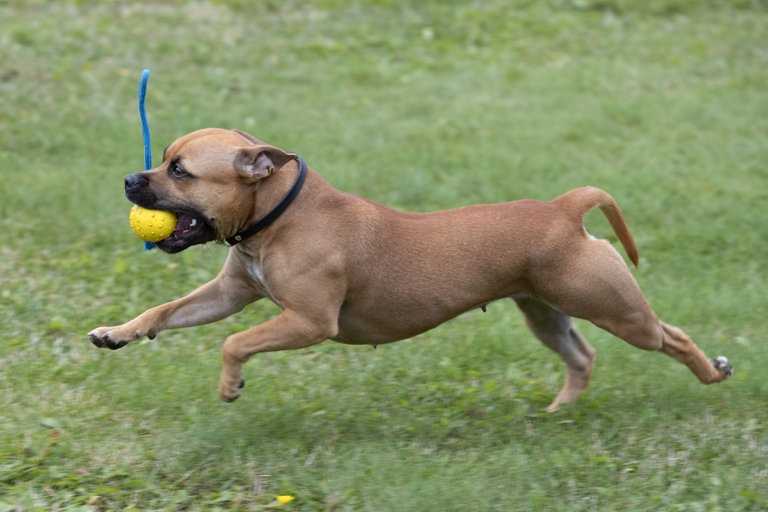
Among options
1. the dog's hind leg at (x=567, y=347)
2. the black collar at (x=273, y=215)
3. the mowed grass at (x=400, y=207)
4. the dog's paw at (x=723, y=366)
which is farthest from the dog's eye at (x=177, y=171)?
the dog's paw at (x=723, y=366)

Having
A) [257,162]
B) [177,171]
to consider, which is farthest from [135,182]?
[257,162]

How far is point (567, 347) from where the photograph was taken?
682cm

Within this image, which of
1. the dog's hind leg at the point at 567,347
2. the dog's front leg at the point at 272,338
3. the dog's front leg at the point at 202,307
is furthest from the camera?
the dog's hind leg at the point at 567,347

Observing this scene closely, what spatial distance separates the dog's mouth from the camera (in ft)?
18.3

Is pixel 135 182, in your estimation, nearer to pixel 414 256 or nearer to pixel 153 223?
pixel 153 223

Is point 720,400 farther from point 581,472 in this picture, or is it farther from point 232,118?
point 232,118

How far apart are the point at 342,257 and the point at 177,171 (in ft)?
3.57

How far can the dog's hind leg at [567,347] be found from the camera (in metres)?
6.77

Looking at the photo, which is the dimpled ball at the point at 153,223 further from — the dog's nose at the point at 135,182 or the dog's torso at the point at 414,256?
the dog's torso at the point at 414,256

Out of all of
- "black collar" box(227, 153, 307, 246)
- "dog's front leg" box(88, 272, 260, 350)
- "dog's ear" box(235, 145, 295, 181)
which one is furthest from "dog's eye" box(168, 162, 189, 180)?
"dog's front leg" box(88, 272, 260, 350)

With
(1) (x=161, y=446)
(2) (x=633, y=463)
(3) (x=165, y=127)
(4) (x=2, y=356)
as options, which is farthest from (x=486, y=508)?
(3) (x=165, y=127)

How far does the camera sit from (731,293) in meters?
8.47

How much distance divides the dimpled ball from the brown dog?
51mm

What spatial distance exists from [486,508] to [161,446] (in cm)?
196
